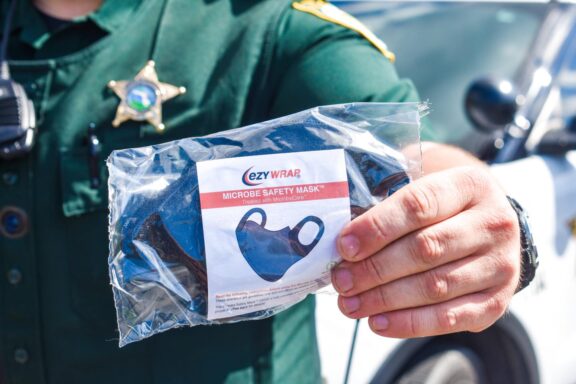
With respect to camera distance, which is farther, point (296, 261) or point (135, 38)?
point (135, 38)

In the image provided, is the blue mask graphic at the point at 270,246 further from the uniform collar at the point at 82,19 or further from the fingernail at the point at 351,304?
the uniform collar at the point at 82,19

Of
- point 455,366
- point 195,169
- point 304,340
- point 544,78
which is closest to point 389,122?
point 195,169

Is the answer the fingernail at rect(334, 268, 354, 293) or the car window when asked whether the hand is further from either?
the car window

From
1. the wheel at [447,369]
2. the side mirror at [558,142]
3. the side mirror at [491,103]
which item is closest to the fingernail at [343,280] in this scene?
the wheel at [447,369]

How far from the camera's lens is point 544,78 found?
9.17ft

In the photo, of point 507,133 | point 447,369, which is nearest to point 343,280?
point 447,369

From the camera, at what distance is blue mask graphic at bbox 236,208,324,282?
0.99 m

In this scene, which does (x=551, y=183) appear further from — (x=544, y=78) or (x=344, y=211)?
(x=344, y=211)

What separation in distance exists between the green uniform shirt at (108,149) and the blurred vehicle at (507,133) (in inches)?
31.5

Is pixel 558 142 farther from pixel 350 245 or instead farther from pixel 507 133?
pixel 350 245

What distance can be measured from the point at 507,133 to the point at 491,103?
0.55 feet

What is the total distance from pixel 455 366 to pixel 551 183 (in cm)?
66

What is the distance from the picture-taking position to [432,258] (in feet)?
3.21

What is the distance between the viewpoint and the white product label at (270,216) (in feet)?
3.24
